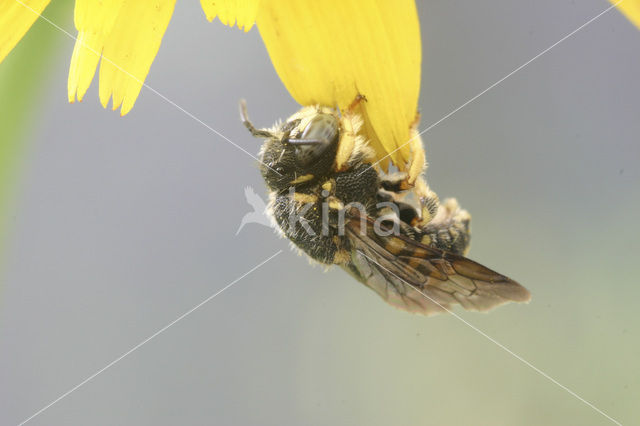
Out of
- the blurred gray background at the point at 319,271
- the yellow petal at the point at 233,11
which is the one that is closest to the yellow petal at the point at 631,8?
the yellow petal at the point at 233,11

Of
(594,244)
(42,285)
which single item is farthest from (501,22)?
(42,285)

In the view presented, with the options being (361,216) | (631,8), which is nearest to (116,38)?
(361,216)

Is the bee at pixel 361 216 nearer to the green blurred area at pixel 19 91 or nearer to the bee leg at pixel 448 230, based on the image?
the bee leg at pixel 448 230

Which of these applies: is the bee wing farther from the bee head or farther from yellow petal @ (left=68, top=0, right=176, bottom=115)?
yellow petal @ (left=68, top=0, right=176, bottom=115)

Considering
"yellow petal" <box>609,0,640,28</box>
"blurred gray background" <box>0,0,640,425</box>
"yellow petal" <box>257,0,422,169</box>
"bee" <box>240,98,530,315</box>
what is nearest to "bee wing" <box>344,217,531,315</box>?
"bee" <box>240,98,530,315</box>

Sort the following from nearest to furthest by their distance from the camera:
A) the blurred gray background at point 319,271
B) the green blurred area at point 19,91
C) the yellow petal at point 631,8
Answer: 1. the yellow petal at point 631,8
2. the green blurred area at point 19,91
3. the blurred gray background at point 319,271

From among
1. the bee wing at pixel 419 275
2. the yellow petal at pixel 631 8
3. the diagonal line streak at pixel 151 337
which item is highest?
the diagonal line streak at pixel 151 337
